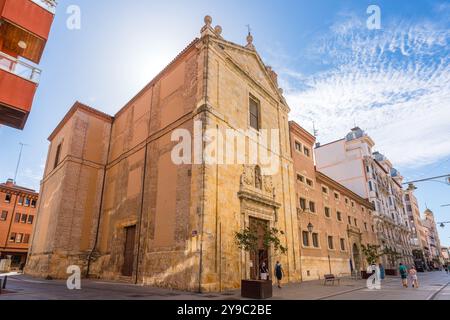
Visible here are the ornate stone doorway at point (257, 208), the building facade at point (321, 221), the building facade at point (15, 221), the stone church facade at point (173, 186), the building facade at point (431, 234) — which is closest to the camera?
the stone church facade at point (173, 186)

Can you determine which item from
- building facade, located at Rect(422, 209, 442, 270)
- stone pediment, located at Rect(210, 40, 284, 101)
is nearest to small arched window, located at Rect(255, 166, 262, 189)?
stone pediment, located at Rect(210, 40, 284, 101)

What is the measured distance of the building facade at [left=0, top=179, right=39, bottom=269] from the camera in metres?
39.1

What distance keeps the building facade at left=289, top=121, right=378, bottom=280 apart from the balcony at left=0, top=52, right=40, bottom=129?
1755 centimetres

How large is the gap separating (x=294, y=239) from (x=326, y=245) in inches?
252

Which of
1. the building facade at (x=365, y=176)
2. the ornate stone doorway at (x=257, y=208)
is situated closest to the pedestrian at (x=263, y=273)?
the ornate stone doorway at (x=257, y=208)

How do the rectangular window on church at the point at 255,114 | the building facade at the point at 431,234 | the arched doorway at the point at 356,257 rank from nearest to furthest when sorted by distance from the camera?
1. the rectangular window on church at the point at 255,114
2. the arched doorway at the point at 356,257
3. the building facade at the point at 431,234

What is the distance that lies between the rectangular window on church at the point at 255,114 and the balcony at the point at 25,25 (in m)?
12.3

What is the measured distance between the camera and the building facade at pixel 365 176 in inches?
1543

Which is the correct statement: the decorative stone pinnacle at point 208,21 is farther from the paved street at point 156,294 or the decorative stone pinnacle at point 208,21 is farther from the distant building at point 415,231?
the distant building at point 415,231

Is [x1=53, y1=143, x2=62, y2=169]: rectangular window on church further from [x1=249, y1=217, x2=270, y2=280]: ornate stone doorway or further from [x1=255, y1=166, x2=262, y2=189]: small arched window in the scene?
[x1=249, y1=217, x2=270, y2=280]: ornate stone doorway

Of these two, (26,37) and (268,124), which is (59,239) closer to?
(26,37)

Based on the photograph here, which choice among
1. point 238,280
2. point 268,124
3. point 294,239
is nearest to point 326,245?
point 294,239

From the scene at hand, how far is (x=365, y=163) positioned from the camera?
40.4 meters

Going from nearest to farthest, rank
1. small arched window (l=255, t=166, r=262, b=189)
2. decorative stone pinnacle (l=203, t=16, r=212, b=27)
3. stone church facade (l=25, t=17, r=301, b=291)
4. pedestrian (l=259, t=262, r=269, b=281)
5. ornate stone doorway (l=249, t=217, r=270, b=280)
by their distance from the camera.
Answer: stone church facade (l=25, t=17, r=301, b=291), pedestrian (l=259, t=262, r=269, b=281), ornate stone doorway (l=249, t=217, r=270, b=280), decorative stone pinnacle (l=203, t=16, r=212, b=27), small arched window (l=255, t=166, r=262, b=189)
